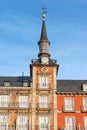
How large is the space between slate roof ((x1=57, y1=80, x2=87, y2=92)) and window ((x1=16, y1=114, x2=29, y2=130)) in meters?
8.01

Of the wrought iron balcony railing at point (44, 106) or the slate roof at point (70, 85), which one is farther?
the slate roof at point (70, 85)

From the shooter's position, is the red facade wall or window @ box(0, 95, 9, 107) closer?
the red facade wall

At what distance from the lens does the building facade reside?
211 ft

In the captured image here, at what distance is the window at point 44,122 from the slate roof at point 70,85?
565 cm

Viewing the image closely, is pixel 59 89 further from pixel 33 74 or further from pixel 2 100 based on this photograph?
pixel 2 100

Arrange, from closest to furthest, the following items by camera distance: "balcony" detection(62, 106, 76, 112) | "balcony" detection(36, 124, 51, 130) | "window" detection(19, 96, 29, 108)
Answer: "balcony" detection(36, 124, 51, 130) → "window" detection(19, 96, 29, 108) → "balcony" detection(62, 106, 76, 112)

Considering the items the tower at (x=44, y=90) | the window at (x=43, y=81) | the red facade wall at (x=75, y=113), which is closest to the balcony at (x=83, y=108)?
the red facade wall at (x=75, y=113)

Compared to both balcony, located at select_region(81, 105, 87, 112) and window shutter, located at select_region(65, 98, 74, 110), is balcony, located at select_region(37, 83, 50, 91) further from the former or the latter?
balcony, located at select_region(81, 105, 87, 112)

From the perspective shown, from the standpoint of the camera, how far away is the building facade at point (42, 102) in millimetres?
64438

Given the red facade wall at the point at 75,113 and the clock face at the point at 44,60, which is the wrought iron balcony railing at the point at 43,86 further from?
the clock face at the point at 44,60

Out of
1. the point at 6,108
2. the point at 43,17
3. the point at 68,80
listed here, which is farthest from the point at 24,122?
the point at 43,17

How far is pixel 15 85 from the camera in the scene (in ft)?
223

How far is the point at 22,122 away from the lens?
211ft

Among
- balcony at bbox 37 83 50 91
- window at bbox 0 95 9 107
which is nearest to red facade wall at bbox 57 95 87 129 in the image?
balcony at bbox 37 83 50 91
